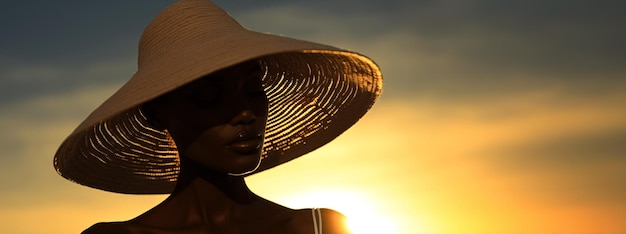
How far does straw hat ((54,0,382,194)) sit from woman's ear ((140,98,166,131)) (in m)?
0.08

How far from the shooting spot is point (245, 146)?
5734mm

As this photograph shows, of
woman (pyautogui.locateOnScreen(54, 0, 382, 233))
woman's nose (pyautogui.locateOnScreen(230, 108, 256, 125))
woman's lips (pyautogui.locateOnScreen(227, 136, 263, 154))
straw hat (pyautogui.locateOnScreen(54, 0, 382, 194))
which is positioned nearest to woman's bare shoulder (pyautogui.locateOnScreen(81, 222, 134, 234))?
woman (pyautogui.locateOnScreen(54, 0, 382, 233))

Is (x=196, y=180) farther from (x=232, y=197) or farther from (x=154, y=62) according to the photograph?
(x=154, y=62)

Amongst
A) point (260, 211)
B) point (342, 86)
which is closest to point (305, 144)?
point (342, 86)

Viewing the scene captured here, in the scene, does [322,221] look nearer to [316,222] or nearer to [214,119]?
[316,222]

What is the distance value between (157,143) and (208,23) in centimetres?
115

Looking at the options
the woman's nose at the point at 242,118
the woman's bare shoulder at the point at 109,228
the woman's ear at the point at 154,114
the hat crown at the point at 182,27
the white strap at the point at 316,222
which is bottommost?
the woman's bare shoulder at the point at 109,228

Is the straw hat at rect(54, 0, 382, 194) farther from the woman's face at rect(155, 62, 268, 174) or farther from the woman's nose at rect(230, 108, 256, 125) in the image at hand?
the woman's nose at rect(230, 108, 256, 125)

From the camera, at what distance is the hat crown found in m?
6.12

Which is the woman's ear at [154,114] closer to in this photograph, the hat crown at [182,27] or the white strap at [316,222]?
the hat crown at [182,27]

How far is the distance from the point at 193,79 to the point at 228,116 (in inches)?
14.1

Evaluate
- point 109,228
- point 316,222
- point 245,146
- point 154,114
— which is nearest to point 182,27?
point 154,114

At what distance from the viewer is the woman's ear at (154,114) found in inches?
242

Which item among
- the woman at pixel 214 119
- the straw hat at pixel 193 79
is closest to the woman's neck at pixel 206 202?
the woman at pixel 214 119
